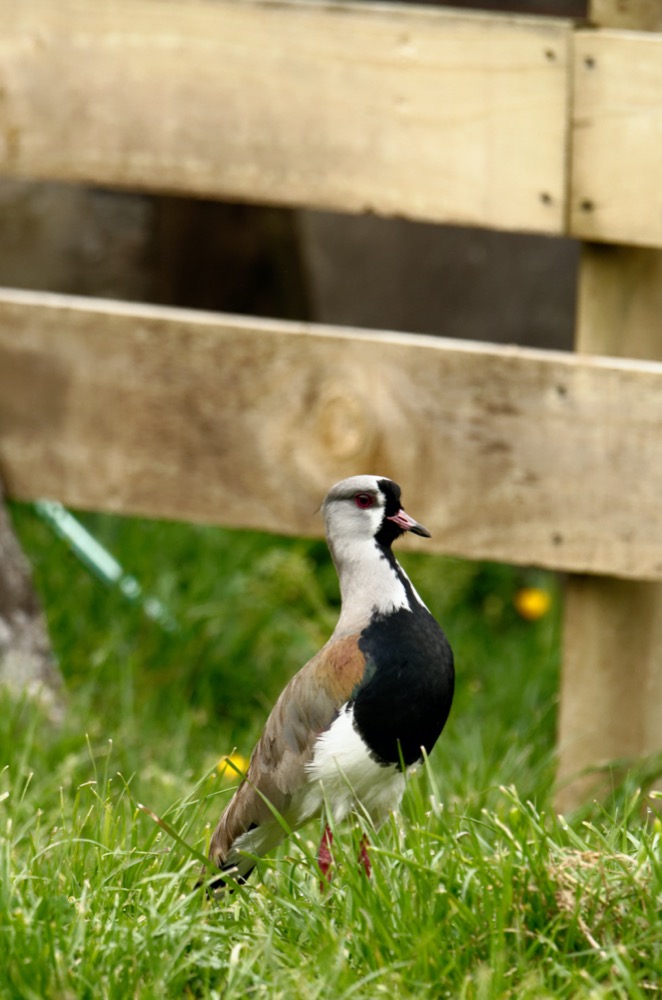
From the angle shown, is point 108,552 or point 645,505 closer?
point 645,505

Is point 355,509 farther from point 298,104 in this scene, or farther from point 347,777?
point 298,104

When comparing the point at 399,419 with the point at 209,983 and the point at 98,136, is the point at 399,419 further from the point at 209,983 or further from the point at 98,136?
the point at 209,983

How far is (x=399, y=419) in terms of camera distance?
382 centimetres

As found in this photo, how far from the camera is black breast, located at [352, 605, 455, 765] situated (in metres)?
2.63

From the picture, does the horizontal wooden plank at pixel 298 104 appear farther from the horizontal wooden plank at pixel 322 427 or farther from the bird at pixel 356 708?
the bird at pixel 356 708

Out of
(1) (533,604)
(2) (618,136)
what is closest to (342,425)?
(2) (618,136)

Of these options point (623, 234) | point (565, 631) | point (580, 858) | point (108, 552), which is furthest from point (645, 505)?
point (108, 552)

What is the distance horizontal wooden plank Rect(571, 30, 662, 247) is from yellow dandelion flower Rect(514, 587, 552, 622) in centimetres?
205

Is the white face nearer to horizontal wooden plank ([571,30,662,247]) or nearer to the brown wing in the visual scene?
the brown wing

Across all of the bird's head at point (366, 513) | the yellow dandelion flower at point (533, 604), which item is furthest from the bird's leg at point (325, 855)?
the yellow dandelion flower at point (533, 604)

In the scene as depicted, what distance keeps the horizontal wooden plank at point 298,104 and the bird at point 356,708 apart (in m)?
1.20

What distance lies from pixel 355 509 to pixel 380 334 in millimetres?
1147

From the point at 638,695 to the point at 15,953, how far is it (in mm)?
1978

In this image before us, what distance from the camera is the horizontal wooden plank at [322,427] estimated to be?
144 inches
